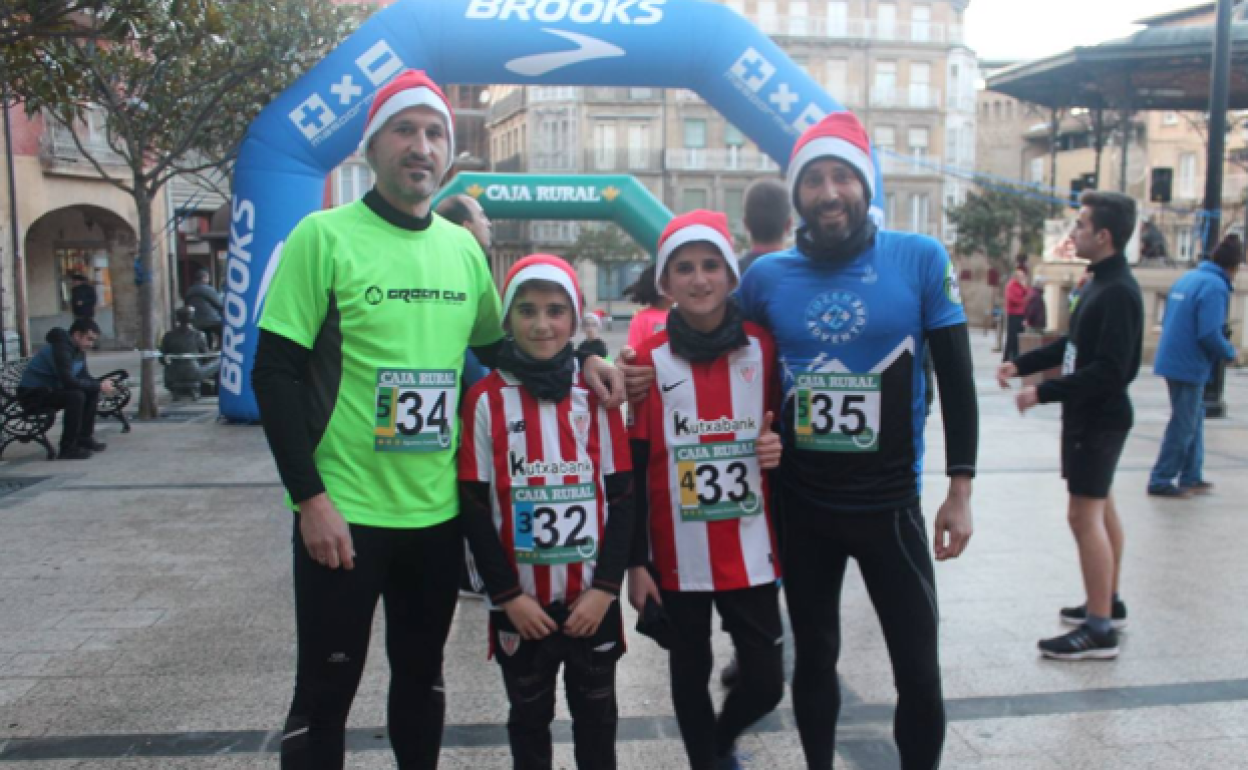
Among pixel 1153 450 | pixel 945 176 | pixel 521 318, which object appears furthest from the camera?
pixel 945 176

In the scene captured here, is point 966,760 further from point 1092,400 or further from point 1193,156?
point 1193,156

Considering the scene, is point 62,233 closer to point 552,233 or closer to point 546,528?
point 546,528

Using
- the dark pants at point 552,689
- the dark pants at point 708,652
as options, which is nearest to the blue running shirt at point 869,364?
the dark pants at point 708,652

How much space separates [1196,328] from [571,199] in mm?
11141

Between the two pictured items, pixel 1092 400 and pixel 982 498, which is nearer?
pixel 1092 400

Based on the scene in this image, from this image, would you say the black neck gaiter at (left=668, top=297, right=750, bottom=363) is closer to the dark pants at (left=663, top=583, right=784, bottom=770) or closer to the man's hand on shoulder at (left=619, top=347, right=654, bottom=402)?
the man's hand on shoulder at (left=619, top=347, right=654, bottom=402)

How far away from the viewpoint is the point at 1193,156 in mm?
42719

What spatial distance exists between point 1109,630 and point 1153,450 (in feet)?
20.3

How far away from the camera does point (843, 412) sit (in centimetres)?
292

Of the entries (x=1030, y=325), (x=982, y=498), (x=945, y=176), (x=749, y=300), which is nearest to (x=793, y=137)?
(x=982, y=498)

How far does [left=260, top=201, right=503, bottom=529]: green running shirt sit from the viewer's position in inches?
102

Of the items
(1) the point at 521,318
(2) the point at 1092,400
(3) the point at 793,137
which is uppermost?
(3) the point at 793,137

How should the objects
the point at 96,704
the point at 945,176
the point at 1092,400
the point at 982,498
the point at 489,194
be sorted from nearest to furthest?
the point at 96,704
the point at 1092,400
the point at 982,498
the point at 489,194
the point at 945,176

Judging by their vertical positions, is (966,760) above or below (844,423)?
below
